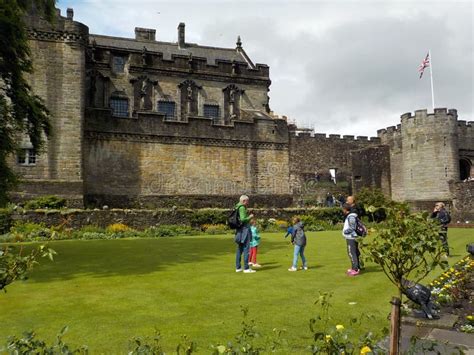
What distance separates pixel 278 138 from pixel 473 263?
72.4 ft

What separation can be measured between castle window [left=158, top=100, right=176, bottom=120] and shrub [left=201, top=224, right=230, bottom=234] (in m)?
16.9

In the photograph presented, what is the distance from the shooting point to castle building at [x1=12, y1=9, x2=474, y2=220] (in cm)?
2464

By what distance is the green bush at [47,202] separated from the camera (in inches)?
883

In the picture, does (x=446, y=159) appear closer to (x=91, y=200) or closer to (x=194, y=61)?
(x=194, y=61)


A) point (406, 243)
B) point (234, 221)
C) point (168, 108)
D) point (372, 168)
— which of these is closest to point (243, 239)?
point (234, 221)

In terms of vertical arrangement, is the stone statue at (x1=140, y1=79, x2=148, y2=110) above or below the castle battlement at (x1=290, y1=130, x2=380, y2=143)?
above

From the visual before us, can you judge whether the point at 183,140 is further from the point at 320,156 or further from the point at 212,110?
the point at 320,156

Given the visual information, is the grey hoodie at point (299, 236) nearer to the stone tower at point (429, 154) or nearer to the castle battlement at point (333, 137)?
the stone tower at point (429, 154)

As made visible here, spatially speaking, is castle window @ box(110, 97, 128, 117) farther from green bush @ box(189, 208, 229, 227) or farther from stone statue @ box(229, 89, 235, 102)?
green bush @ box(189, 208, 229, 227)

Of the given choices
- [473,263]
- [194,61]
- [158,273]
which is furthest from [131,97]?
[473,263]

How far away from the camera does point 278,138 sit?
1242 inches

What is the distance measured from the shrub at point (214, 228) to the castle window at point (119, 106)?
17515 mm

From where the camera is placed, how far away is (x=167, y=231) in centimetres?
2147

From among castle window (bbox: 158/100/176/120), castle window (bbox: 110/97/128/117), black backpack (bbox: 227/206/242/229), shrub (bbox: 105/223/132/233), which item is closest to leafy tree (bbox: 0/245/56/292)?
black backpack (bbox: 227/206/242/229)
